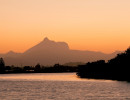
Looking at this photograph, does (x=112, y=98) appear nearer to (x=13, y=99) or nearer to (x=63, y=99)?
(x=63, y=99)

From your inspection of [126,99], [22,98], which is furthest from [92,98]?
[22,98]

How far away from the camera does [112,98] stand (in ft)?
294

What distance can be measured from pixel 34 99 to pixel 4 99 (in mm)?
6853

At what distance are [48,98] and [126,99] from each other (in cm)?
1828

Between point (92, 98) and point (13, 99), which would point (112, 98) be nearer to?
point (92, 98)

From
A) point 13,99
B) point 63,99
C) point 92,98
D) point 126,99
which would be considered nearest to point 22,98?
point 13,99

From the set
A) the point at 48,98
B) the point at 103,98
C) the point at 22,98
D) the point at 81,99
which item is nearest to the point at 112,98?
the point at 103,98

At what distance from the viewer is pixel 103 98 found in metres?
89.4

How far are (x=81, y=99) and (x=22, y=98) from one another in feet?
45.9

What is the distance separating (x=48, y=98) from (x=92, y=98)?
10.4m

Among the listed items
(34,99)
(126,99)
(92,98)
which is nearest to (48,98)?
(34,99)

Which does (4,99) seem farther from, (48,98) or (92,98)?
(92,98)

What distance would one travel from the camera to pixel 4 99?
87.2 metres

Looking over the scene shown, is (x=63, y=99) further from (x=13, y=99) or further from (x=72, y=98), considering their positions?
(x=13, y=99)
